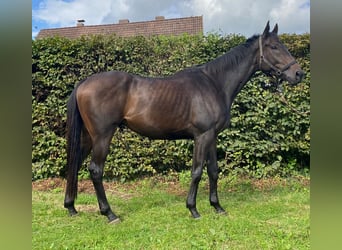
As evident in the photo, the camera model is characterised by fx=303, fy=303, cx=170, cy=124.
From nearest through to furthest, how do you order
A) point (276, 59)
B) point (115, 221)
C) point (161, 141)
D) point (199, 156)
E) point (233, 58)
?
point (115, 221) < point (199, 156) < point (276, 59) < point (233, 58) < point (161, 141)

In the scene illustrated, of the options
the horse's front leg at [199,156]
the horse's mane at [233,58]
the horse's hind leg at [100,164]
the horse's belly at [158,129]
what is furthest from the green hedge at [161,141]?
the horse's hind leg at [100,164]

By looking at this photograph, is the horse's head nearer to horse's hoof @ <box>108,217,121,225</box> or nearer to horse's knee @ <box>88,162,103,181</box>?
horse's knee @ <box>88,162,103,181</box>

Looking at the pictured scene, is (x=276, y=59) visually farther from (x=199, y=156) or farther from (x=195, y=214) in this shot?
(x=195, y=214)

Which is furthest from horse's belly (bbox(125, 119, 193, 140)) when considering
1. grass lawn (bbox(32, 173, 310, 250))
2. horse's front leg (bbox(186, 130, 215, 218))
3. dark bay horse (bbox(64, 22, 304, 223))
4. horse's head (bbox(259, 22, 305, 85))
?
horse's head (bbox(259, 22, 305, 85))

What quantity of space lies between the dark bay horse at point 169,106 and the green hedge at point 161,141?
1.75m

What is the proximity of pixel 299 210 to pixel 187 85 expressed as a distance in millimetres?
2282

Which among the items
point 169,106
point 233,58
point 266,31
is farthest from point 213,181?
point 266,31

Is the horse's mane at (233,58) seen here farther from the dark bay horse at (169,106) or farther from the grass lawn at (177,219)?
the grass lawn at (177,219)

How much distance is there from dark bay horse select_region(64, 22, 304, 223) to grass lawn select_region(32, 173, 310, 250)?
29 centimetres

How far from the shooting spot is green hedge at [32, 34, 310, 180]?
19.1 ft

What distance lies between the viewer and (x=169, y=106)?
154 inches

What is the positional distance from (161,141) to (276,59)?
2730 mm
